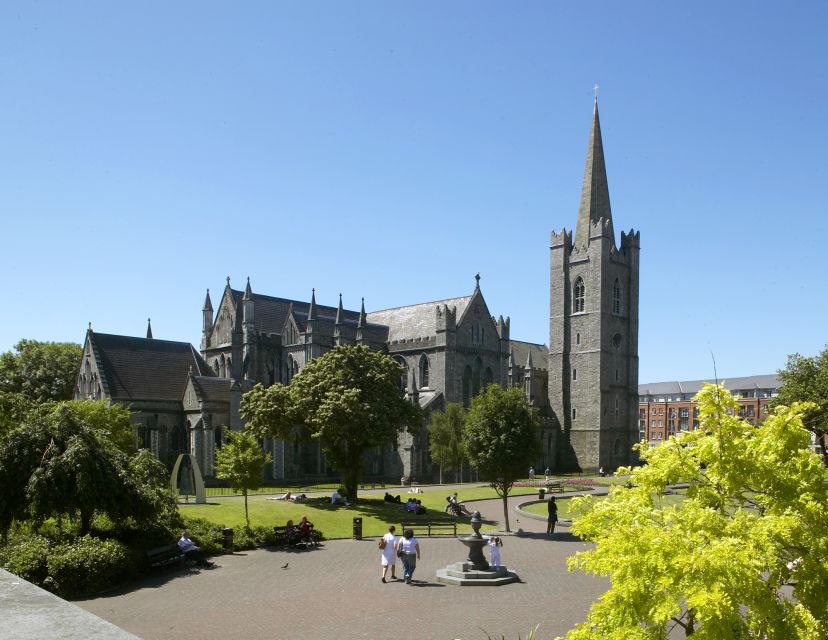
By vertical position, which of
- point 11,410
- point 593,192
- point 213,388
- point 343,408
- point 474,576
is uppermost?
point 593,192

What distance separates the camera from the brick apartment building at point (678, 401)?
12862 centimetres

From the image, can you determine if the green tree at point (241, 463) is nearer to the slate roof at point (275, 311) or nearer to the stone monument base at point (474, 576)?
the stone monument base at point (474, 576)

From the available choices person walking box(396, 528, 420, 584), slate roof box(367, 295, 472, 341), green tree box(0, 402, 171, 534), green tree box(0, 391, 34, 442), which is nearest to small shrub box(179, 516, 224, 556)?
green tree box(0, 402, 171, 534)

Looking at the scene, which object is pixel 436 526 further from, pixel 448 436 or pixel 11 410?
pixel 448 436

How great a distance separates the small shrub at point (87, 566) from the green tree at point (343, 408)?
A: 1780 centimetres

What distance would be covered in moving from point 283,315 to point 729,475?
209ft

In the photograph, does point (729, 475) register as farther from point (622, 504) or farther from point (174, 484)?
point (174, 484)

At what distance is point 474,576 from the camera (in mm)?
22594

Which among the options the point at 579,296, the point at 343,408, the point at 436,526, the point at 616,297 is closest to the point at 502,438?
the point at 436,526

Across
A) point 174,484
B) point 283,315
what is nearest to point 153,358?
point 283,315

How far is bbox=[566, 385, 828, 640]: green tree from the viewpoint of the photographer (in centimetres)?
922

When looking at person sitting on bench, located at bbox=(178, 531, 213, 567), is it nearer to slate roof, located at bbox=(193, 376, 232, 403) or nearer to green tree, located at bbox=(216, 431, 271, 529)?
green tree, located at bbox=(216, 431, 271, 529)

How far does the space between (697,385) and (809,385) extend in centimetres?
7497

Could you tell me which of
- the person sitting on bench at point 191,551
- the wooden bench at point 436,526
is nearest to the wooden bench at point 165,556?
the person sitting on bench at point 191,551
